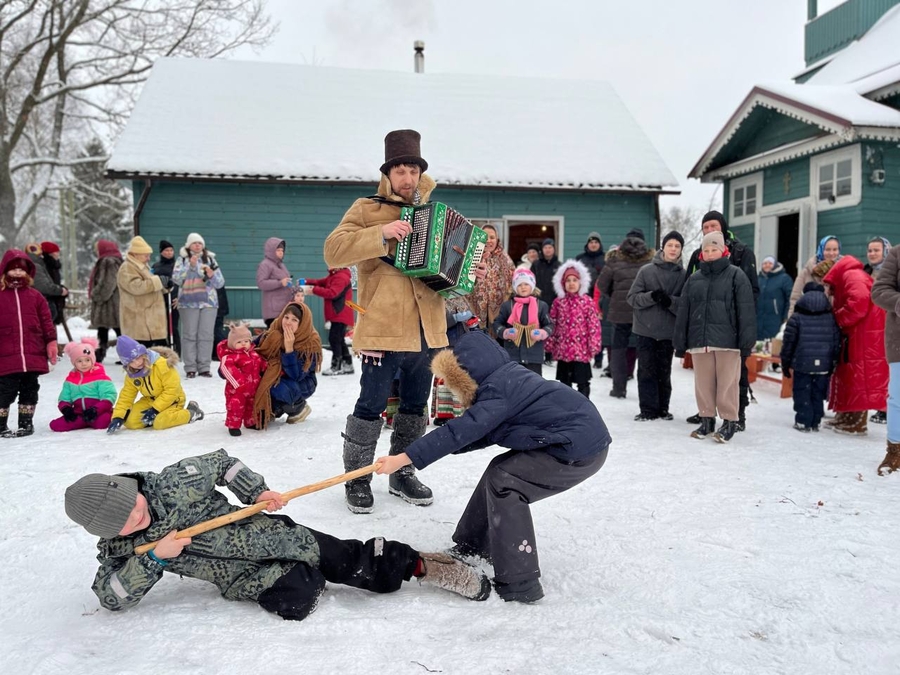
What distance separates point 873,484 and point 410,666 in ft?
11.7

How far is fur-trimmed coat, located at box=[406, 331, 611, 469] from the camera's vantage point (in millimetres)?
2770

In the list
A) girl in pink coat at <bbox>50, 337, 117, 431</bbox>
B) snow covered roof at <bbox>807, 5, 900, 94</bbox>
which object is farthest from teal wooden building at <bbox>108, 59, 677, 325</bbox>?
girl in pink coat at <bbox>50, 337, 117, 431</bbox>

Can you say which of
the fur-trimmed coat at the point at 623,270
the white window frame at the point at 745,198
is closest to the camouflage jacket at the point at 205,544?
the fur-trimmed coat at the point at 623,270

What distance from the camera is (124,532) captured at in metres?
2.52

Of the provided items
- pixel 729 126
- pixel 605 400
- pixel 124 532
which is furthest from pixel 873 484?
pixel 729 126

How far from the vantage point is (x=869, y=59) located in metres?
14.7

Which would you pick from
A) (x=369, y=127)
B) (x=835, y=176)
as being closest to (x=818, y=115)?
(x=835, y=176)

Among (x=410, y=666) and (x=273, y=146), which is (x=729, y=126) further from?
(x=410, y=666)

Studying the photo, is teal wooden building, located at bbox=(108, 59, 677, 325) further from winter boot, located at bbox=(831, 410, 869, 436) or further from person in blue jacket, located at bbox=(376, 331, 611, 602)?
person in blue jacket, located at bbox=(376, 331, 611, 602)

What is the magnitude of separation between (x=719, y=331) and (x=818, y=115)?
8855mm

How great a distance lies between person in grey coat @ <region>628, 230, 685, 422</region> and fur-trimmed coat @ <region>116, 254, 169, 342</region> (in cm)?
572

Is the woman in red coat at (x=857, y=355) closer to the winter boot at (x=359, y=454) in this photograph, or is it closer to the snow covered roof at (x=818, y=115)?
the winter boot at (x=359, y=454)

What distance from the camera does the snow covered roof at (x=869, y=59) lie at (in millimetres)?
12938

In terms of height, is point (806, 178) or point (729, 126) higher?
point (729, 126)
